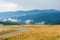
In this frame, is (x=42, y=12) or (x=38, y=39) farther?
(x=42, y=12)

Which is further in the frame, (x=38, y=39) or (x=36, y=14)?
(x=36, y=14)

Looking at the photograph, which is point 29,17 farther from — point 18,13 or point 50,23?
point 50,23

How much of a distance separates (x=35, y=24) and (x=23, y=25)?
4.13m

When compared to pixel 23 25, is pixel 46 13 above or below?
above

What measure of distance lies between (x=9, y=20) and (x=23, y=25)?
478cm

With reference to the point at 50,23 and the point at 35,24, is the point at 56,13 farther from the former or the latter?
the point at 35,24

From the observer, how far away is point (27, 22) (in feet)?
169

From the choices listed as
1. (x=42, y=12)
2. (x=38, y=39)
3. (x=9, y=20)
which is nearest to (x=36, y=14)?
(x=42, y=12)

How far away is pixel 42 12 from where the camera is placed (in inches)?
1959

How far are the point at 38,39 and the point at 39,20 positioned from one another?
35251mm

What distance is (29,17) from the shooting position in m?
50.7

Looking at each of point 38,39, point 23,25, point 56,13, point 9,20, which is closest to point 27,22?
point 23,25

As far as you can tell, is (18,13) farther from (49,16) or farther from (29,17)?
(49,16)

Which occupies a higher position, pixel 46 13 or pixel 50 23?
pixel 46 13
